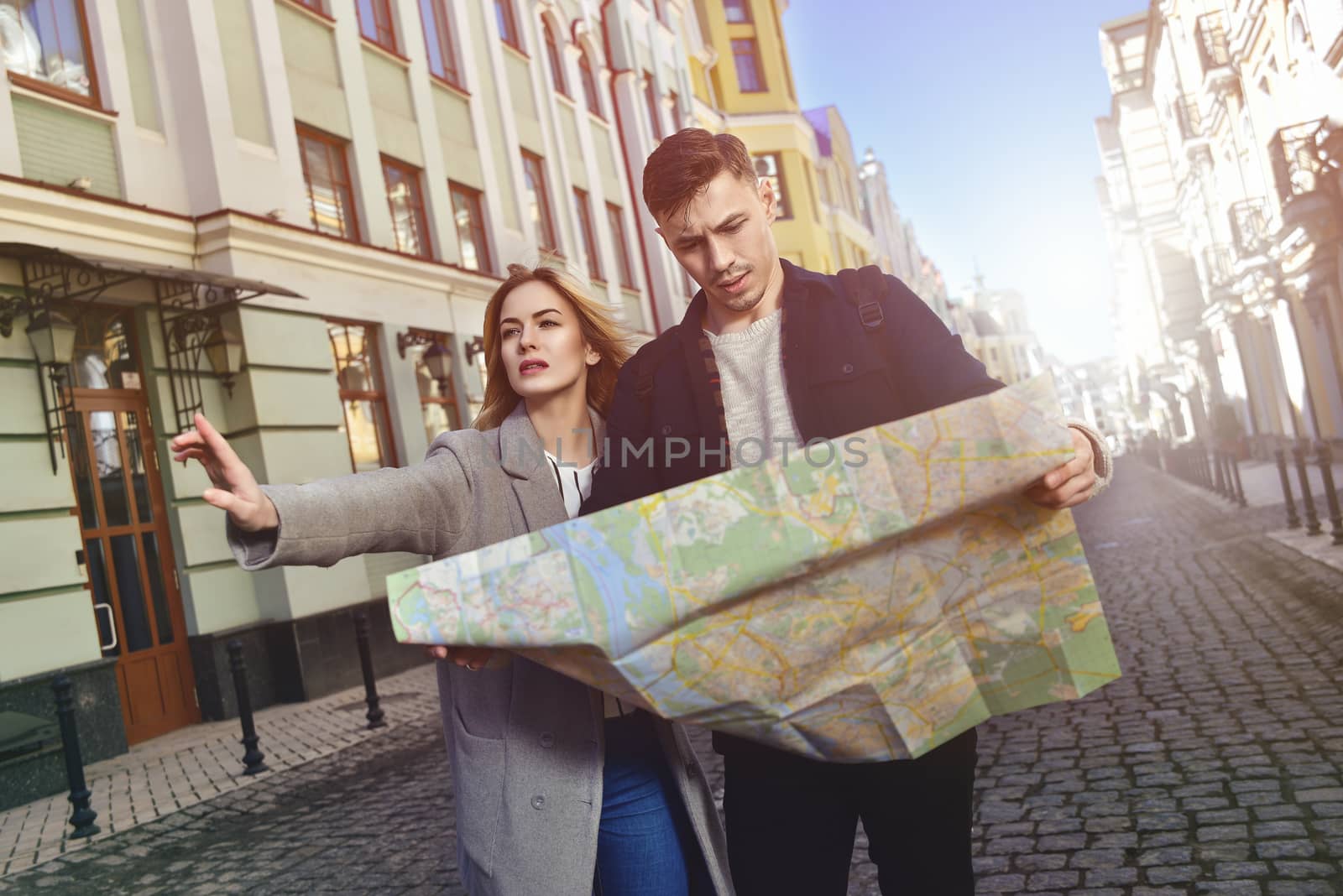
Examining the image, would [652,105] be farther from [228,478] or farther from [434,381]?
[228,478]

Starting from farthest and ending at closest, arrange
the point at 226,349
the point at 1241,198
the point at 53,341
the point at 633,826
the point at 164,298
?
the point at 1241,198, the point at 226,349, the point at 164,298, the point at 53,341, the point at 633,826

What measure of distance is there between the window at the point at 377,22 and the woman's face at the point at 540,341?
41.9 feet

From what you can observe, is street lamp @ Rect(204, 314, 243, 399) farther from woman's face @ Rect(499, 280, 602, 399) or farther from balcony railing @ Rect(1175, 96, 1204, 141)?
balcony railing @ Rect(1175, 96, 1204, 141)

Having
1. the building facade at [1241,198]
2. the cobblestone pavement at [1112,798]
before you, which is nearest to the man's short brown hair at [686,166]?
the cobblestone pavement at [1112,798]

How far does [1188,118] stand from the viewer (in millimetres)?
31562

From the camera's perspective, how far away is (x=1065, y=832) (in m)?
3.91

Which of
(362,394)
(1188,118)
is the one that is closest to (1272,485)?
(362,394)

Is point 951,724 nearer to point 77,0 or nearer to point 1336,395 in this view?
point 77,0

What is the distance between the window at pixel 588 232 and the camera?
65.4 feet

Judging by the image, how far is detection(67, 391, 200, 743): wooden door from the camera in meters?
9.26

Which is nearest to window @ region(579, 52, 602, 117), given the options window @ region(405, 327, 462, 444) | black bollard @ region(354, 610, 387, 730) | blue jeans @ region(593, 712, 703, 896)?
window @ region(405, 327, 462, 444)

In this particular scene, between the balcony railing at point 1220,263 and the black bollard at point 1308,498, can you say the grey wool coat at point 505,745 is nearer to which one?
the black bollard at point 1308,498

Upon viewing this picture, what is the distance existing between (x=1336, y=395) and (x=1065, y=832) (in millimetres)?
22161

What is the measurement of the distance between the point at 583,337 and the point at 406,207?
12.5 meters
